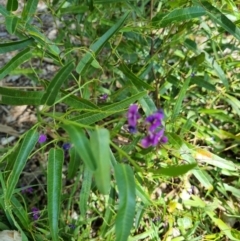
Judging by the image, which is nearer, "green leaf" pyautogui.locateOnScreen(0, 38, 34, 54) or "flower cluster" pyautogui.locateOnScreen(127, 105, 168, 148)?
"flower cluster" pyautogui.locateOnScreen(127, 105, 168, 148)

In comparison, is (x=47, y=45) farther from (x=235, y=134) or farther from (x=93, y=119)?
(x=235, y=134)

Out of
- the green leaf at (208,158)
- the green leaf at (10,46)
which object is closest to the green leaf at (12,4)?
the green leaf at (10,46)

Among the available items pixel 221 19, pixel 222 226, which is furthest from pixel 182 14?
pixel 222 226

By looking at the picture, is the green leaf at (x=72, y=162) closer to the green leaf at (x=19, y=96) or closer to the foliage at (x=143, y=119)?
the foliage at (x=143, y=119)

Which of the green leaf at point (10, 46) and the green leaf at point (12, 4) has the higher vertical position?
the green leaf at point (12, 4)

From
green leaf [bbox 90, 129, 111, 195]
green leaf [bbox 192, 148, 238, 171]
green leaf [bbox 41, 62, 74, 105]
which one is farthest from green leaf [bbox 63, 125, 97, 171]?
green leaf [bbox 192, 148, 238, 171]

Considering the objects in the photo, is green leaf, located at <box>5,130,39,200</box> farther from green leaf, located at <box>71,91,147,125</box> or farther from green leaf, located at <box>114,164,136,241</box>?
green leaf, located at <box>114,164,136,241</box>

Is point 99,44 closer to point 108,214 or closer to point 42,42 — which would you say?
point 42,42
